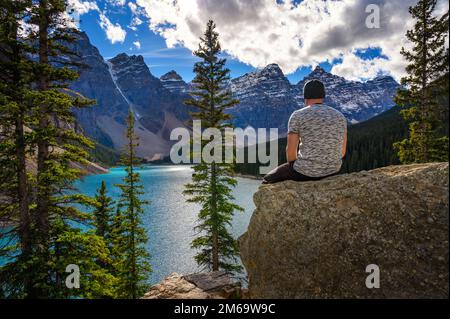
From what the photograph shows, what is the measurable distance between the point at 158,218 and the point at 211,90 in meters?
37.7

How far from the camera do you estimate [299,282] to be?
13.8ft

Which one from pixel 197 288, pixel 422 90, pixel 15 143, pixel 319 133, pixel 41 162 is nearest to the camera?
pixel 319 133

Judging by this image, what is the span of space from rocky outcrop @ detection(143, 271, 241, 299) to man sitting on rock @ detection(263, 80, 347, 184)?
436cm

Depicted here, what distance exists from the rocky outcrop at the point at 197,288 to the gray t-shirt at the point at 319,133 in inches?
187

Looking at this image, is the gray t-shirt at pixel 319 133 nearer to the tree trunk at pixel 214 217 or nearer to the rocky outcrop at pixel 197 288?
the rocky outcrop at pixel 197 288

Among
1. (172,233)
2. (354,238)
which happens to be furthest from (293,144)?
(172,233)

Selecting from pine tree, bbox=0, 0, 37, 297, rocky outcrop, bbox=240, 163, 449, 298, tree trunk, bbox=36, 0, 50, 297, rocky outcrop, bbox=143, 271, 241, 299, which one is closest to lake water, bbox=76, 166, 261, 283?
tree trunk, bbox=36, 0, 50, 297

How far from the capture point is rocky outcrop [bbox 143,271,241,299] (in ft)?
23.1

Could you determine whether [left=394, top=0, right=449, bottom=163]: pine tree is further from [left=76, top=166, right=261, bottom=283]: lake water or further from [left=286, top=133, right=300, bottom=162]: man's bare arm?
[left=76, top=166, right=261, bottom=283]: lake water

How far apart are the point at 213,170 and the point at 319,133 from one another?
1366cm

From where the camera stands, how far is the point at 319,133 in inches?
191

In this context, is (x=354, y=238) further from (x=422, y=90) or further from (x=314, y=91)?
(x=422, y=90)
